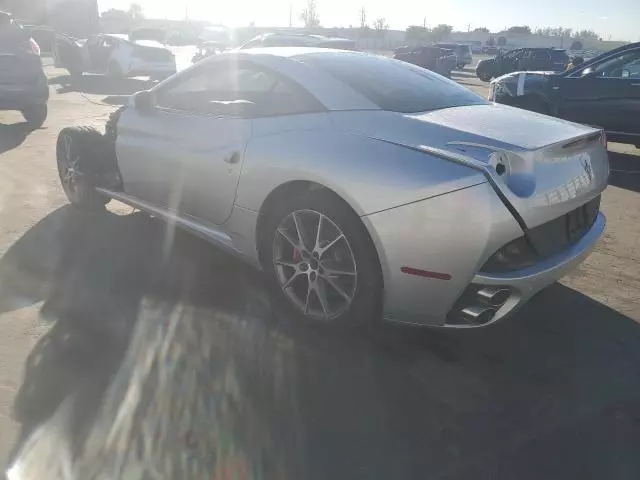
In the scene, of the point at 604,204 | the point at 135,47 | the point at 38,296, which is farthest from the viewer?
the point at 135,47

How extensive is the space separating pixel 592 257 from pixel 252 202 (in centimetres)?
284

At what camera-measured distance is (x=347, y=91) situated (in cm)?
306

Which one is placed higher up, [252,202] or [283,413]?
[252,202]

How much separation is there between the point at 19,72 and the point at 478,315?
8282mm

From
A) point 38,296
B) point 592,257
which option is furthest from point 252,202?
point 592,257

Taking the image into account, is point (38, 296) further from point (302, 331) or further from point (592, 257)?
point (592, 257)

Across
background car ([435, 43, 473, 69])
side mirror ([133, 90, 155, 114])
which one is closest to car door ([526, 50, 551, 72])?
background car ([435, 43, 473, 69])

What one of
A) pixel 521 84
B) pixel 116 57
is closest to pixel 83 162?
pixel 521 84

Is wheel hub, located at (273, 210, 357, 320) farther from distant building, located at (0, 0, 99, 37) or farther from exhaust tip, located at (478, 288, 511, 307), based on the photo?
distant building, located at (0, 0, 99, 37)

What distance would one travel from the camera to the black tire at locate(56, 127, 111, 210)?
15.0 ft

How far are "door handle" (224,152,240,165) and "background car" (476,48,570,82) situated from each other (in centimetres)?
2275

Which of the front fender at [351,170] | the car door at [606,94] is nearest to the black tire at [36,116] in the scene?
the front fender at [351,170]

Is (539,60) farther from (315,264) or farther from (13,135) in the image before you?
(315,264)

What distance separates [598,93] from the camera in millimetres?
8016
